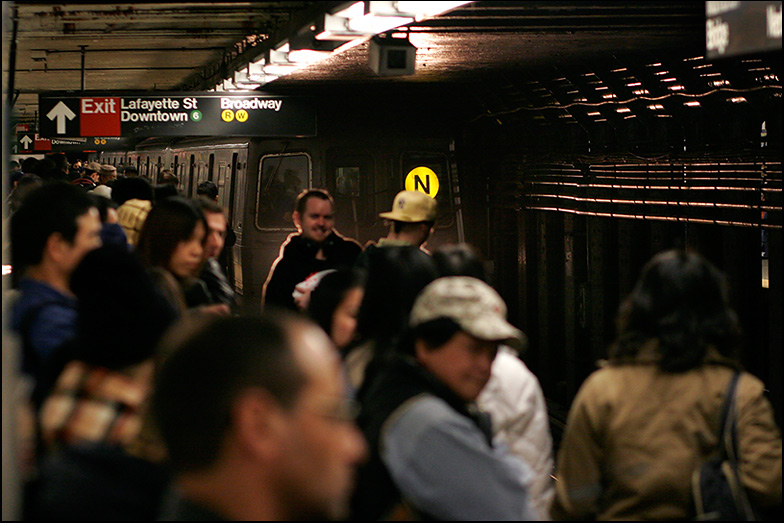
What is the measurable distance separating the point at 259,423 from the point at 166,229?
3185mm

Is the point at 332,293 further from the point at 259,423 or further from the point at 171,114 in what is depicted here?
the point at 171,114

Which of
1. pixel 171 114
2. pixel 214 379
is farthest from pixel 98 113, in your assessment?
pixel 214 379

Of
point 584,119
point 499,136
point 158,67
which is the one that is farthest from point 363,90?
point 584,119

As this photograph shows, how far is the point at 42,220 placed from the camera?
149 inches

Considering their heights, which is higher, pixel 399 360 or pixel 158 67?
pixel 158 67

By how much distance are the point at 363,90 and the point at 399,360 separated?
1052cm

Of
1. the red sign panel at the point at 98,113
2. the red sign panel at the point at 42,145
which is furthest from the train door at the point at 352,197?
the red sign panel at the point at 42,145

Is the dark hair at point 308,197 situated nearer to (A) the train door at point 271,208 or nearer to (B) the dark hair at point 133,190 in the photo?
(B) the dark hair at point 133,190

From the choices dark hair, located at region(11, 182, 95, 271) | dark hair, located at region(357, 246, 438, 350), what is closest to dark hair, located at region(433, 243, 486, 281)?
dark hair, located at region(357, 246, 438, 350)

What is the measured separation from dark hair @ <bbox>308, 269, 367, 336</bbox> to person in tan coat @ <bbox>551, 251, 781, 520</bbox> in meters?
0.96

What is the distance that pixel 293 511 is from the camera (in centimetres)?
152

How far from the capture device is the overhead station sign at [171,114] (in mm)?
10750

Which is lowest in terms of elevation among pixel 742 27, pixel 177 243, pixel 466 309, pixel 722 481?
pixel 722 481

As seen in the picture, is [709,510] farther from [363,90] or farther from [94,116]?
[363,90]
